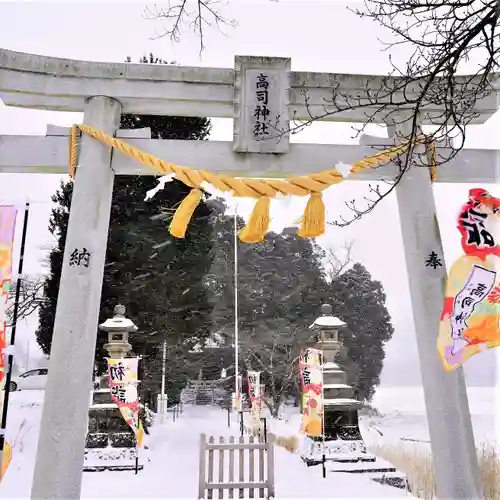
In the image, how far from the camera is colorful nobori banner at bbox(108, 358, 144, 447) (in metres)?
6.55

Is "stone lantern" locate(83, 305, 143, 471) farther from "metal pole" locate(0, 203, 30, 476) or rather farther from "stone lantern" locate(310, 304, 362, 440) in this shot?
"metal pole" locate(0, 203, 30, 476)

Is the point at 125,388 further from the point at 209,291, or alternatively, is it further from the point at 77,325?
the point at 209,291

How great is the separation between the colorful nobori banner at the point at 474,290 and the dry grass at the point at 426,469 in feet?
11.6

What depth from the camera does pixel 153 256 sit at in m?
9.95

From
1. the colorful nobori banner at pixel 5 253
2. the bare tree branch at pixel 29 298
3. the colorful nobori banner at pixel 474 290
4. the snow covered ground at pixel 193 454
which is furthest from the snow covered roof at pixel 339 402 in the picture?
the bare tree branch at pixel 29 298

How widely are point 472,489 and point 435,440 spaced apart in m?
0.37

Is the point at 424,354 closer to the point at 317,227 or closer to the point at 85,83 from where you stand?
the point at 317,227

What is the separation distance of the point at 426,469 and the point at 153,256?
665 centimetres

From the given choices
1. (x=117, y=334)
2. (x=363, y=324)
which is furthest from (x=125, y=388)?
(x=363, y=324)

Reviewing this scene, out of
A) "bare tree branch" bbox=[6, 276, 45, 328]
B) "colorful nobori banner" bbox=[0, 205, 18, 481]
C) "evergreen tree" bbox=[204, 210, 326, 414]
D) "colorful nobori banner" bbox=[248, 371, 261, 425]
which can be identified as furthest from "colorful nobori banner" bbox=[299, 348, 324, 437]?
"evergreen tree" bbox=[204, 210, 326, 414]

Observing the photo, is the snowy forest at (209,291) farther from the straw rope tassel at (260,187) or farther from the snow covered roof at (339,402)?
the straw rope tassel at (260,187)

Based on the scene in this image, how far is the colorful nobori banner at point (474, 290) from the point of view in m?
2.97

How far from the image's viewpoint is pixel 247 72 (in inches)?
141

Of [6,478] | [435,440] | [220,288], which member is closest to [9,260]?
[435,440]
